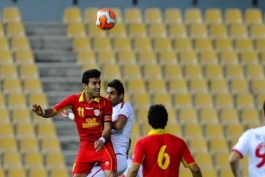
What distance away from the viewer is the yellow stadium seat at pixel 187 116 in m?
16.9

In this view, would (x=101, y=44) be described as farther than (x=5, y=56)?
Yes

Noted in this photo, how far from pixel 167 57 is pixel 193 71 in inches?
20.3

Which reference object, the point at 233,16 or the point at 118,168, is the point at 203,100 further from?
the point at 118,168

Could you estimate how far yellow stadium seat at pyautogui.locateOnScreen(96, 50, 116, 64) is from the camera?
17.8m

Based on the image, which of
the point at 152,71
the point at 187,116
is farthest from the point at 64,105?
the point at 152,71

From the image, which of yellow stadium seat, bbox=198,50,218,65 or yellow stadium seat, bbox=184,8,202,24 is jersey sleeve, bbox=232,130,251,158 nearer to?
yellow stadium seat, bbox=198,50,218,65

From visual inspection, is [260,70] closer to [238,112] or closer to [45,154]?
[238,112]

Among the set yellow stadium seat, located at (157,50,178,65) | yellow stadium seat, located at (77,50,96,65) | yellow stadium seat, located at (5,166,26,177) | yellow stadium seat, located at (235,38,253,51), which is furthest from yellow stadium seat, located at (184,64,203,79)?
yellow stadium seat, located at (5,166,26,177)

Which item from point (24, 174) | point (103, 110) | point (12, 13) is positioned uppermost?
point (12, 13)

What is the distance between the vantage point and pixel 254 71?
1834cm

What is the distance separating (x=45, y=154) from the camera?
615 inches

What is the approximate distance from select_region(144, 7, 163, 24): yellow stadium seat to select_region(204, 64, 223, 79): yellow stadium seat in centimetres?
138

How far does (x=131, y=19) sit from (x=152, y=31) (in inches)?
16.0

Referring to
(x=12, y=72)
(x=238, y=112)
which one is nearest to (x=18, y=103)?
(x=12, y=72)
